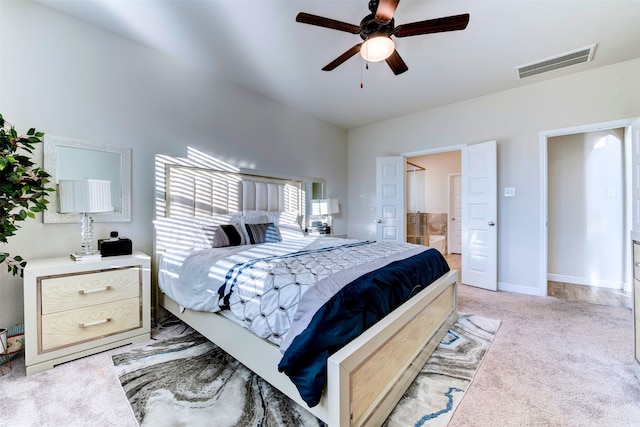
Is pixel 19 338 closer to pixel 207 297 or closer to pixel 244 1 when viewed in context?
pixel 207 297

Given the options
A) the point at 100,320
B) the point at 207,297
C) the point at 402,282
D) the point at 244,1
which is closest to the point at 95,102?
the point at 244,1

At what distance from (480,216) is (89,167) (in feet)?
15.3

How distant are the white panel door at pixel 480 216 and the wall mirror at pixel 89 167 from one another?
4320mm

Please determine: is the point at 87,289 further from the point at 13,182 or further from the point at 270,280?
the point at 270,280

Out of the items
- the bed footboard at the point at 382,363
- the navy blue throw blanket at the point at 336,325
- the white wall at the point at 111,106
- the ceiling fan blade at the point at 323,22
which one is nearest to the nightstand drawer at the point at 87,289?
the white wall at the point at 111,106

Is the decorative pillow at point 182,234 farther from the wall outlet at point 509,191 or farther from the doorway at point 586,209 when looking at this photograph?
the doorway at point 586,209

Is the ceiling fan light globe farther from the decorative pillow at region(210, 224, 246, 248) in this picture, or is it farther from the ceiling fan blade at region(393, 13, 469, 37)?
the decorative pillow at region(210, 224, 246, 248)

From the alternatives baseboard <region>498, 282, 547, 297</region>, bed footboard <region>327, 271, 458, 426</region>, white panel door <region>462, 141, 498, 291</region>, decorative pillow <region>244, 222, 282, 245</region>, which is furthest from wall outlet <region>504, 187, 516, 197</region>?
A: decorative pillow <region>244, 222, 282, 245</region>

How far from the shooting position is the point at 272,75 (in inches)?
129

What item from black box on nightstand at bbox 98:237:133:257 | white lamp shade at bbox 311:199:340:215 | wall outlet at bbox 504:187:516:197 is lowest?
black box on nightstand at bbox 98:237:133:257

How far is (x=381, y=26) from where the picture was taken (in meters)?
1.95

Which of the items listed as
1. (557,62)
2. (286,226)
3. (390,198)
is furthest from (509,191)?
(286,226)

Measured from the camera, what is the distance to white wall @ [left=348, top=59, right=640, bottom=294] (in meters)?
3.11

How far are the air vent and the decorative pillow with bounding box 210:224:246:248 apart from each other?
3721 millimetres
